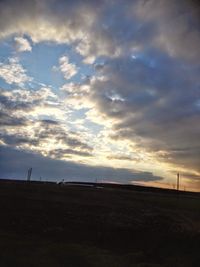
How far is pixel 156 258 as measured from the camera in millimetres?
17094

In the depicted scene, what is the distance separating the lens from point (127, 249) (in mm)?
19047

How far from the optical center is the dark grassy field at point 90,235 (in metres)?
15.6

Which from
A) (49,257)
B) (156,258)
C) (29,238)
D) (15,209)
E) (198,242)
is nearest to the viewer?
(49,257)

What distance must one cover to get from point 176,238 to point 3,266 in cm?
1147

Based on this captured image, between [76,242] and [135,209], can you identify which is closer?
[76,242]

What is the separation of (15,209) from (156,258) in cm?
1122

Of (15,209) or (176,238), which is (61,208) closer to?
(15,209)

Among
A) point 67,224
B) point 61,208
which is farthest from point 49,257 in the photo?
point 61,208

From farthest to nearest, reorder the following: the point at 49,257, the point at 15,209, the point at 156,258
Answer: the point at 15,209 < the point at 156,258 < the point at 49,257

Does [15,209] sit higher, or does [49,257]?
[15,209]

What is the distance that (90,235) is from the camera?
2088cm

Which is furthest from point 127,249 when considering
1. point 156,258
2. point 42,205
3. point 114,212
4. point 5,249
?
point 42,205

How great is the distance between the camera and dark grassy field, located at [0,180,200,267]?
1561cm

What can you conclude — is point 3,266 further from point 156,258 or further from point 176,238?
point 176,238
